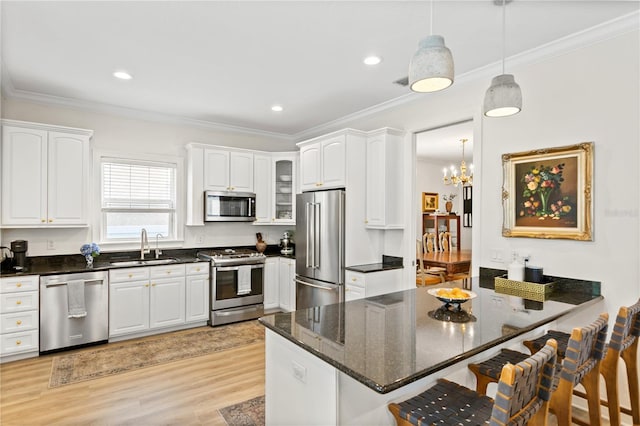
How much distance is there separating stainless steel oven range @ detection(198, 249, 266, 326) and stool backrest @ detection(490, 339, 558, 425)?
391 cm

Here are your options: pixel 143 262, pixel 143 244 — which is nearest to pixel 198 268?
pixel 143 262

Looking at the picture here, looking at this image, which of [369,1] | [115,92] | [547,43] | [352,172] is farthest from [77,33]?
[547,43]

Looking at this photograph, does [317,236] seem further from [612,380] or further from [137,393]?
[612,380]

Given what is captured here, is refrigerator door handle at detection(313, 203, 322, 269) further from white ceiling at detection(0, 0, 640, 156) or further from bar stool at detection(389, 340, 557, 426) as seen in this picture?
bar stool at detection(389, 340, 557, 426)

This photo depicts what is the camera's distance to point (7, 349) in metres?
3.46

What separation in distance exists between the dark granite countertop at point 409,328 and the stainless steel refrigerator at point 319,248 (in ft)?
5.35

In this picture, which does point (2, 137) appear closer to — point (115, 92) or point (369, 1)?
point (115, 92)

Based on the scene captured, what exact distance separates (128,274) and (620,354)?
14.5 ft

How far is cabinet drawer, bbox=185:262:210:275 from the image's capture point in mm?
4582

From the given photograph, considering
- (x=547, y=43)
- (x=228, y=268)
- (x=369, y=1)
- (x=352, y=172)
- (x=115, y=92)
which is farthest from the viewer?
(x=228, y=268)

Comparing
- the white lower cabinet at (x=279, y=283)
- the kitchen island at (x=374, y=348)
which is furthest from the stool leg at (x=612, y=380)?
the white lower cabinet at (x=279, y=283)

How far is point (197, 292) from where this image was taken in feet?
15.2

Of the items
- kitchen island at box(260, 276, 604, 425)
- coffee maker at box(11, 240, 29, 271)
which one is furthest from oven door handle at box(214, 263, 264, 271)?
kitchen island at box(260, 276, 604, 425)

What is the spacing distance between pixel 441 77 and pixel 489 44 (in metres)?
1.65
